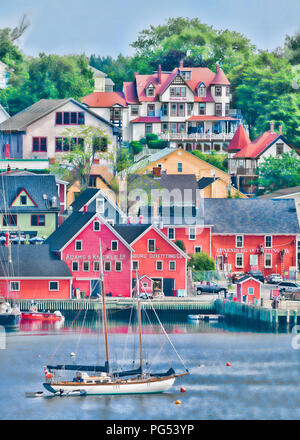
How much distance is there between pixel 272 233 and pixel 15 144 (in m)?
32.7

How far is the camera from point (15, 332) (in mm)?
92188

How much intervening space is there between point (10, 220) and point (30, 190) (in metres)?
3.58

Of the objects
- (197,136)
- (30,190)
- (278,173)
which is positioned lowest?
(30,190)

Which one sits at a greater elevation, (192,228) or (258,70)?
(258,70)

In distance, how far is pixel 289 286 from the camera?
10438 centimetres

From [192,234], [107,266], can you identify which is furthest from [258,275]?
[107,266]

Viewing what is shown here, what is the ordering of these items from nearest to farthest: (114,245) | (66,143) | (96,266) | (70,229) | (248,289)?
(248,289), (96,266), (114,245), (70,229), (66,143)

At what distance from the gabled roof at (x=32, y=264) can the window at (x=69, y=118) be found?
3146cm

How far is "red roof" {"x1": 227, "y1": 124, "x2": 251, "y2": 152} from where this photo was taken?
144 metres

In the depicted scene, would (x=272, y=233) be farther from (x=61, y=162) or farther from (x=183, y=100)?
(x=183, y=100)

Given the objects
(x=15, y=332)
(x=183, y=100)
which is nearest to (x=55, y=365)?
(x=15, y=332)

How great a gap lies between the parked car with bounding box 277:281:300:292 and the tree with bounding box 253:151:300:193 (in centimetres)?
3159

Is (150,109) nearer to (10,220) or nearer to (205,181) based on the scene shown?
(205,181)

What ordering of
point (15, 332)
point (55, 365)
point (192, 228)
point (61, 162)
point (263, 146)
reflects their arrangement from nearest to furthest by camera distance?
1. point (55, 365)
2. point (15, 332)
3. point (192, 228)
4. point (61, 162)
5. point (263, 146)
